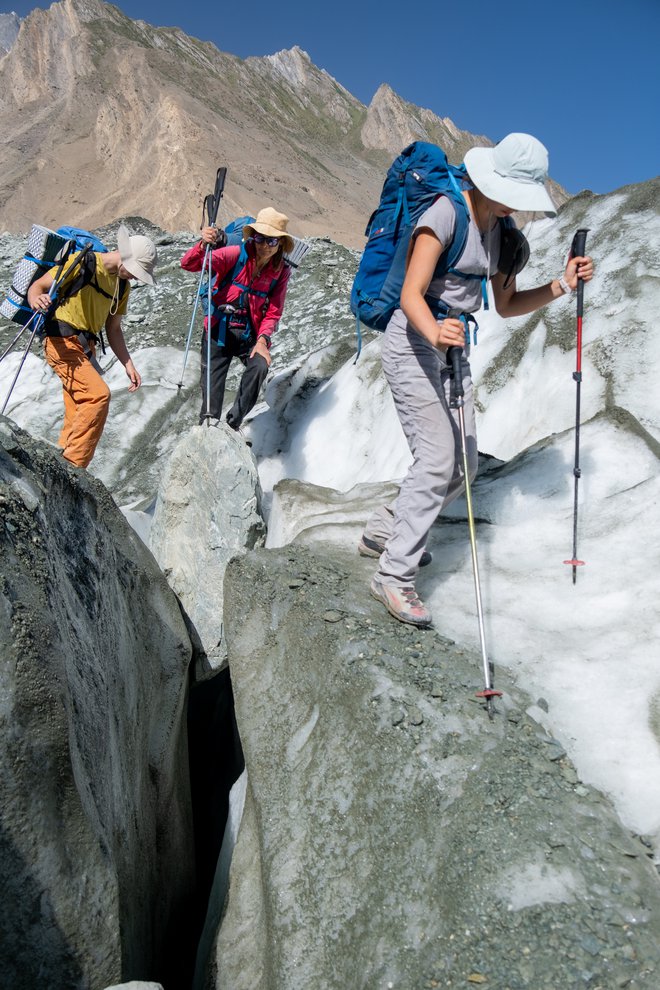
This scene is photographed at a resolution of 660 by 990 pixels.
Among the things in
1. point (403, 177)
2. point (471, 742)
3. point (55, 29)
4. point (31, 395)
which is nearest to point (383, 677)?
point (471, 742)

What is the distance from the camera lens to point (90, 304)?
791cm

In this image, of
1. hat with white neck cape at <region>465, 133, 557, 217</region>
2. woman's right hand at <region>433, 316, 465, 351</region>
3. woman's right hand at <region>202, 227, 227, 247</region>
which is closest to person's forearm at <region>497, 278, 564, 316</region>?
hat with white neck cape at <region>465, 133, 557, 217</region>

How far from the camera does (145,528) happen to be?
8945mm

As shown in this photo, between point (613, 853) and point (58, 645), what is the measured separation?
2703mm

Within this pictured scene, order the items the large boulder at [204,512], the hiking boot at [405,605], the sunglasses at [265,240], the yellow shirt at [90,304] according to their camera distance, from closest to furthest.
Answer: the hiking boot at [405,605]
the yellow shirt at [90,304]
the large boulder at [204,512]
the sunglasses at [265,240]

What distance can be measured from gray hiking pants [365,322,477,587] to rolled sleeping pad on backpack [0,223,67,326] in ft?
13.8

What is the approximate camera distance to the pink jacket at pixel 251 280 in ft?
30.2

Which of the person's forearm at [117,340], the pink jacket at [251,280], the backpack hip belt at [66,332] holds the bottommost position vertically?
the backpack hip belt at [66,332]

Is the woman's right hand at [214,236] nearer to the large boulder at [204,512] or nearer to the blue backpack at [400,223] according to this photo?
the large boulder at [204,512]

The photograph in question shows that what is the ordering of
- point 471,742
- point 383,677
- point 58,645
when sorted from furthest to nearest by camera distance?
point 383,677, point 471,742, point 58,645

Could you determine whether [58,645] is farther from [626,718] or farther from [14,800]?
[626,718]

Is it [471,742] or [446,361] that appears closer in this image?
[471,742]

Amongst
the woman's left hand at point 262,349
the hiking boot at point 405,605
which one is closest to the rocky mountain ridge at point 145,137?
the woman's left hand at point 262,349

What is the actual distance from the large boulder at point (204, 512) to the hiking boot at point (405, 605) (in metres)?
3.23
